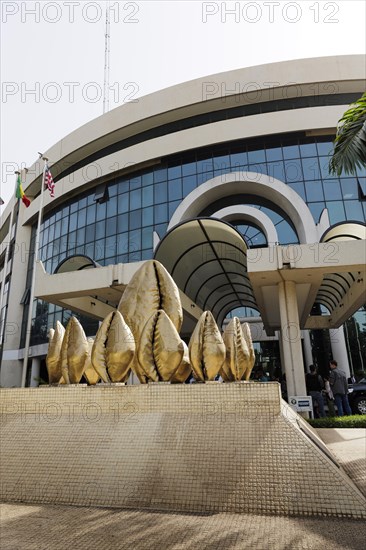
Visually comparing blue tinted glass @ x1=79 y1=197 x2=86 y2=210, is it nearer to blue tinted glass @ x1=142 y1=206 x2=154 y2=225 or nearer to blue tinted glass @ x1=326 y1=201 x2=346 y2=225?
blue tinted glass @ x1=142 y1=206 x2=154 y2=225

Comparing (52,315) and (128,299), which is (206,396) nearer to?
(128,299)

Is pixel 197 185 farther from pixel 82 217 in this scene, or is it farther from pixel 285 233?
pixel 82 217

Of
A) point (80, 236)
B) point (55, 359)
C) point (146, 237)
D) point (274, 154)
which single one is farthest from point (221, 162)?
point (55, 359)

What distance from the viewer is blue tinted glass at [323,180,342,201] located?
64.3 ft

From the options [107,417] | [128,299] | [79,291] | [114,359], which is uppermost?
[79,291]

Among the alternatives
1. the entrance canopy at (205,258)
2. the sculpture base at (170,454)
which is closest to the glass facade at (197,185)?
the entrance canopy at (205,258)

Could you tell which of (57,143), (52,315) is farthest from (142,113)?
(52,315)

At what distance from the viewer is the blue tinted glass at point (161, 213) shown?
20969 millimetres

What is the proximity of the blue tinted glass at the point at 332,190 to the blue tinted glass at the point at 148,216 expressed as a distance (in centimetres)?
973

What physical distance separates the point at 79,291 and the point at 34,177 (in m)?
19.1

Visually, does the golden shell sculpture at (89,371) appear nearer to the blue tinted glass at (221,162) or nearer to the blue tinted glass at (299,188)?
the blue tinted glass at (299,188)

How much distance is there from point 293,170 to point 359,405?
1312cm

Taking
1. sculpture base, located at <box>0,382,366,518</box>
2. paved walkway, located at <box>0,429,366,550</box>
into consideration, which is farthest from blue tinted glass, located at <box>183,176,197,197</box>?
paved walkway, located at <box>0,429,366,550</box>

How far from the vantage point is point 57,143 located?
26484 mm
